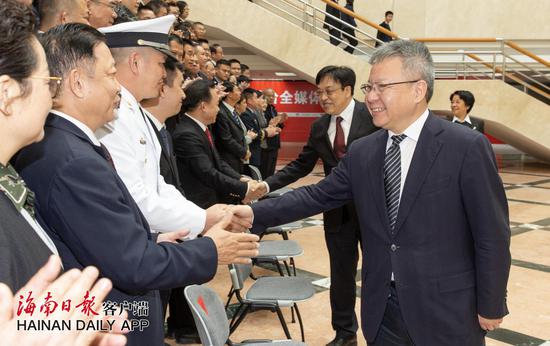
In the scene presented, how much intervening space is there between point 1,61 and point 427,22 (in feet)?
47.6

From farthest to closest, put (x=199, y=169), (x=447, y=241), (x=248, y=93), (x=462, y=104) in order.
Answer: (x=248, y=93), (x=462, y=104), (x=199, y=169), (x=447, y=241)

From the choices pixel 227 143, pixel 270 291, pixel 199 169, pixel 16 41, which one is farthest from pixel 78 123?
pixel 227 143

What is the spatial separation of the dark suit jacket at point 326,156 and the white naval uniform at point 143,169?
1.28 meters

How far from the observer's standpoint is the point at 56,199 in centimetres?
139

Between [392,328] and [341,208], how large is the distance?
1.30m

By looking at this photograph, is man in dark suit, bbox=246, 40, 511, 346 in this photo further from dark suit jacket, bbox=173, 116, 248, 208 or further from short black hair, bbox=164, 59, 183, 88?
dark suit jacket, bbox=173, 116, 248, 208

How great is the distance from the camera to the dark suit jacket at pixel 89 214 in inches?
55.2

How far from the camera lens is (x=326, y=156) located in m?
3.54

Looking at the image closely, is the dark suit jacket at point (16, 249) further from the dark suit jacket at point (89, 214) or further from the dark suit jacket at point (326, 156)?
the dark suit jacket at point (326, 156)

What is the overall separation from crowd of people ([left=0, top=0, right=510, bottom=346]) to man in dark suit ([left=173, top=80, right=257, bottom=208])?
2.76 feet

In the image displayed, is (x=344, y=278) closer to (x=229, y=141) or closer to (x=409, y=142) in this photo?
(x=409, y=142)

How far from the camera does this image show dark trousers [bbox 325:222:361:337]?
344cm

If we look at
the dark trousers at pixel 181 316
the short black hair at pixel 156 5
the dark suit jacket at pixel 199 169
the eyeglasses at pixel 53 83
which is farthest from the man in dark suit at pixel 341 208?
the short black hair at pixel 156 5

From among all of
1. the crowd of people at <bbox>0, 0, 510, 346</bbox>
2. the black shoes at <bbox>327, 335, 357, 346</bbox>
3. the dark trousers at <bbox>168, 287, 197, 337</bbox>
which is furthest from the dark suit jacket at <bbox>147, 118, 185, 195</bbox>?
the black shoes at <bbox>327, 335, 357, 346</bbox>
